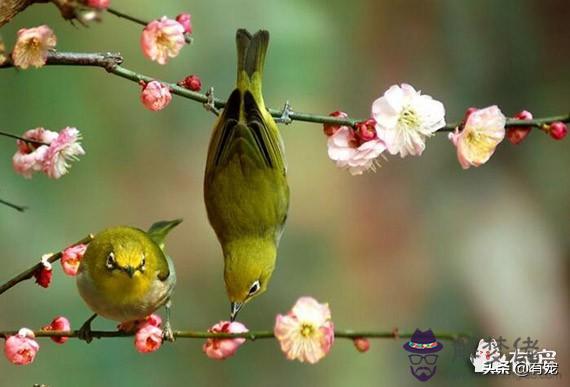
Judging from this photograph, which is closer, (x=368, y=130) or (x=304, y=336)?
(x=304, y=336)

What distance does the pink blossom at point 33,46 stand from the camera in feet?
2.68

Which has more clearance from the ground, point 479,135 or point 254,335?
point 479,135

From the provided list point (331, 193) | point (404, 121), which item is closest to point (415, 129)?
point (404, 121)

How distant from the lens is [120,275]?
3.63ft

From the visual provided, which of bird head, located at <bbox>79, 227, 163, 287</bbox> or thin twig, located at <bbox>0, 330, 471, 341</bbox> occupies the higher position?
bird head, located at <bbox>79, 227, 163, 287</bbox>

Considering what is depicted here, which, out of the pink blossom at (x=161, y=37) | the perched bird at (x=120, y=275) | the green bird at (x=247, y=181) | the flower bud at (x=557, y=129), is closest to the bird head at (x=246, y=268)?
the green bird at (x=247, y=181)

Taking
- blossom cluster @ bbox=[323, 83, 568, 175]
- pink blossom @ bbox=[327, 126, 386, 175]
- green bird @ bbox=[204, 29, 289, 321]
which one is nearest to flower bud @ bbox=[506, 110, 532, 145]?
blossom cluster @ bbox=[323, 83, 568, 175]

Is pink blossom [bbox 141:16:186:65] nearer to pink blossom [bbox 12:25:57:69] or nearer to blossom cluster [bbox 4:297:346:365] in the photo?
pink blossom [bbox 12:25:57:69]

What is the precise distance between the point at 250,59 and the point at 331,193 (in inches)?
31.3

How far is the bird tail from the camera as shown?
1380 mm

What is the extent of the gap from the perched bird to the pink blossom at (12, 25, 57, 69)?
0.31 m

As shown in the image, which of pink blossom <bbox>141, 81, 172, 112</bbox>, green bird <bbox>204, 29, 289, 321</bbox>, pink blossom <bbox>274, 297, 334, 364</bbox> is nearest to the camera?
pink blossom <bbox>274, 297, 334, 364</bbox>

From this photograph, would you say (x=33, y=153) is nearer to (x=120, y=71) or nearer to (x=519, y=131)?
(x=120, y=71)

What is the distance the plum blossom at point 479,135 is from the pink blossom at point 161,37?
0.38 meters
